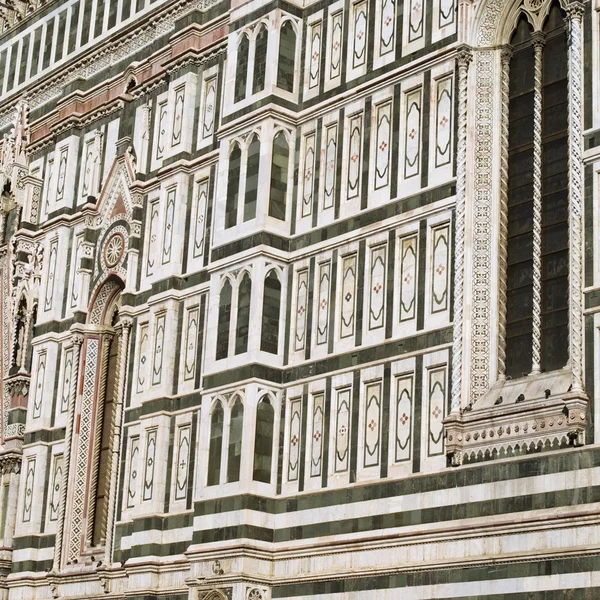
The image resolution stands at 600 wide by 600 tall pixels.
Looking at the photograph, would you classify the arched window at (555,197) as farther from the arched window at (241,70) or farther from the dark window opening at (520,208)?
the arched window at (241,70)

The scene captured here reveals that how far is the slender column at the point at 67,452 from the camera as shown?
27.6 meters

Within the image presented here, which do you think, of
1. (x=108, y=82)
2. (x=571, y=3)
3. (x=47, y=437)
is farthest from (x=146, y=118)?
(x=571, y=3)

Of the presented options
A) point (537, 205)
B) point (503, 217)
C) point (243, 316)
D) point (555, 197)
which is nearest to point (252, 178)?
point (243, 316)

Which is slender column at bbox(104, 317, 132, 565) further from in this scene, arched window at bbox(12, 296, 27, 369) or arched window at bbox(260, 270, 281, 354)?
arched window at bbox(260, 270, 281, 354)

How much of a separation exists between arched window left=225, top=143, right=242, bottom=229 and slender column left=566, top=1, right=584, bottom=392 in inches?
251

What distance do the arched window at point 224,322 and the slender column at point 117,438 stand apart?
3.51 m

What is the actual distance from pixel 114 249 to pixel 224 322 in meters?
→ 5.12

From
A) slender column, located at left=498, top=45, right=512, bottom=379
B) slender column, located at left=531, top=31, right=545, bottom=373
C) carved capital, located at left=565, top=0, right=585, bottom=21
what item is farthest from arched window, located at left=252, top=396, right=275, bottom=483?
carved capital, located at left=565, top=0, right=585, bottom=21

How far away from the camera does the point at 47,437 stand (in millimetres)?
29000

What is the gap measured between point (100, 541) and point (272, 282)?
20.9ft

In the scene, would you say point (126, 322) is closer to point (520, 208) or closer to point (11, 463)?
point (11, 463)

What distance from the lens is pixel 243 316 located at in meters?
23.6

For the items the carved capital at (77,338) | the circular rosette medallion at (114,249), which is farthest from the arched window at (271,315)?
the carved capital at (77,338)

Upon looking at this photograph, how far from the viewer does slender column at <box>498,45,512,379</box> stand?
2053 centimetres
